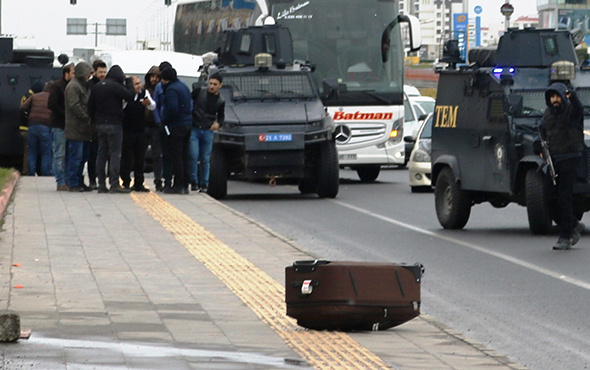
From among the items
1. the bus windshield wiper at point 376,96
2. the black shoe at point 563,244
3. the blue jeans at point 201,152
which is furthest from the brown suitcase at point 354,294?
the bus windshield wiper at point 376,96

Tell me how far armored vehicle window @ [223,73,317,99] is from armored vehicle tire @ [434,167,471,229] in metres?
5.89

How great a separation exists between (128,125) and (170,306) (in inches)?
451

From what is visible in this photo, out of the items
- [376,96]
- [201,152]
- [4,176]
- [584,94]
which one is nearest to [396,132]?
[376,96]

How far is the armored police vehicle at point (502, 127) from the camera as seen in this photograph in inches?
625

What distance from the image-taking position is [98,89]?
64.6 ft

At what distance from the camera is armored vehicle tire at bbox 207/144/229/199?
22.1 meters

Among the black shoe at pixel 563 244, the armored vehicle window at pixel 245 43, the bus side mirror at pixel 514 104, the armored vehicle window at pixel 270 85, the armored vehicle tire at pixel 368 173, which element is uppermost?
the armored vehicle window at pixel 245 43

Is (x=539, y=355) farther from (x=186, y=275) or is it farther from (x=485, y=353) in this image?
(x=186, y=275)

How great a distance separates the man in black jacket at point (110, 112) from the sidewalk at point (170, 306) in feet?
12.3

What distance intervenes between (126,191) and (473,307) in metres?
10.8

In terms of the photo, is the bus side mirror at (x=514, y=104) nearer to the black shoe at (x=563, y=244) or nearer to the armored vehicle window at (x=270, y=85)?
the black shoe at (x=563, y=244)

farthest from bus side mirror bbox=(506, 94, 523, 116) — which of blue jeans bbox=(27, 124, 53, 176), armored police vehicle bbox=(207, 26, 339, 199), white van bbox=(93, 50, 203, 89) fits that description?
white van bbox=(93, 50, 203, 89)

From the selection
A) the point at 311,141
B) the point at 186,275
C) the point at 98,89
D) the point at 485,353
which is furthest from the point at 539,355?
the point at 311,141

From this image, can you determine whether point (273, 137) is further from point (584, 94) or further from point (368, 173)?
point (368, 173)
